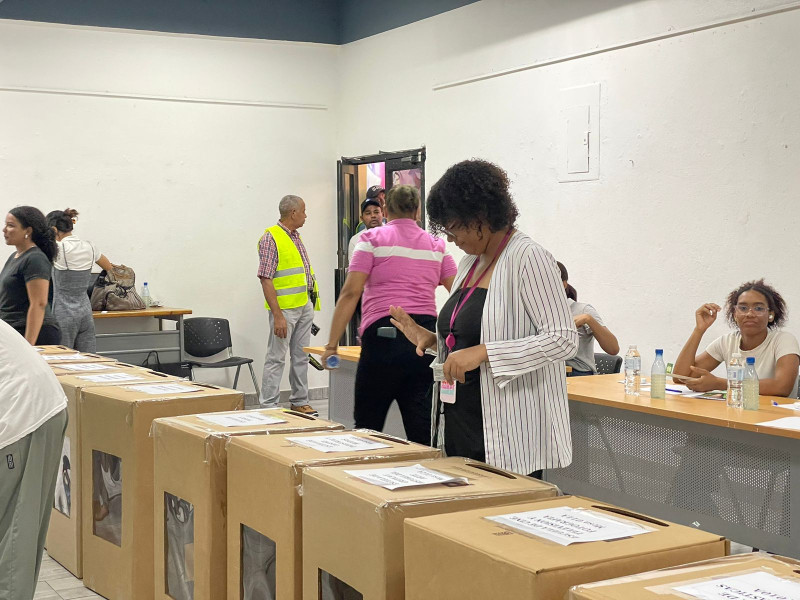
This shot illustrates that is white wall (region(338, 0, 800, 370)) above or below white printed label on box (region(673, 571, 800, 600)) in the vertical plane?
above

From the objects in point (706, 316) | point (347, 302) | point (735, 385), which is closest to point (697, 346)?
point (706, 316)

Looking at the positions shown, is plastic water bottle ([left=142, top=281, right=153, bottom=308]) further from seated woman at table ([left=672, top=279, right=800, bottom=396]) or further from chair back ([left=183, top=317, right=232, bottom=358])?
seated woman at table ([left=672, top=279, right=800, bottom=396])

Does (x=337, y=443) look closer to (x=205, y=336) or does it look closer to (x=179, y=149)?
(x=205, y=336)

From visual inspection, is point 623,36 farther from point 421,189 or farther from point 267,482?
point 267,482

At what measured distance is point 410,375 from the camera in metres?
3.70

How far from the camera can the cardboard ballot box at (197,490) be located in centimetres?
209

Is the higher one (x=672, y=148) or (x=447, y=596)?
(x=672, y=148)

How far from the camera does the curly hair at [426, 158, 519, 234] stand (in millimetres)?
2396

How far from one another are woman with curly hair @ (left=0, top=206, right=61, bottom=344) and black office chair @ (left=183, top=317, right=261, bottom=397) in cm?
276

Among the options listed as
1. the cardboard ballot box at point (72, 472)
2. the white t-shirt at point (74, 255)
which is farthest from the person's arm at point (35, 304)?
the white t-shirt at point (74, 255)

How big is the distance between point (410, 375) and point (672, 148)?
2.72 m

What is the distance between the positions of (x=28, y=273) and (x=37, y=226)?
256mm

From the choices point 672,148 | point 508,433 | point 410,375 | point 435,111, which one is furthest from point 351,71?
point 508,433

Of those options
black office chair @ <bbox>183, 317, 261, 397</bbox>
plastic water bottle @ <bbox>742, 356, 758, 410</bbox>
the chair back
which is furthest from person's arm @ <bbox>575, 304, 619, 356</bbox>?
the chair back
